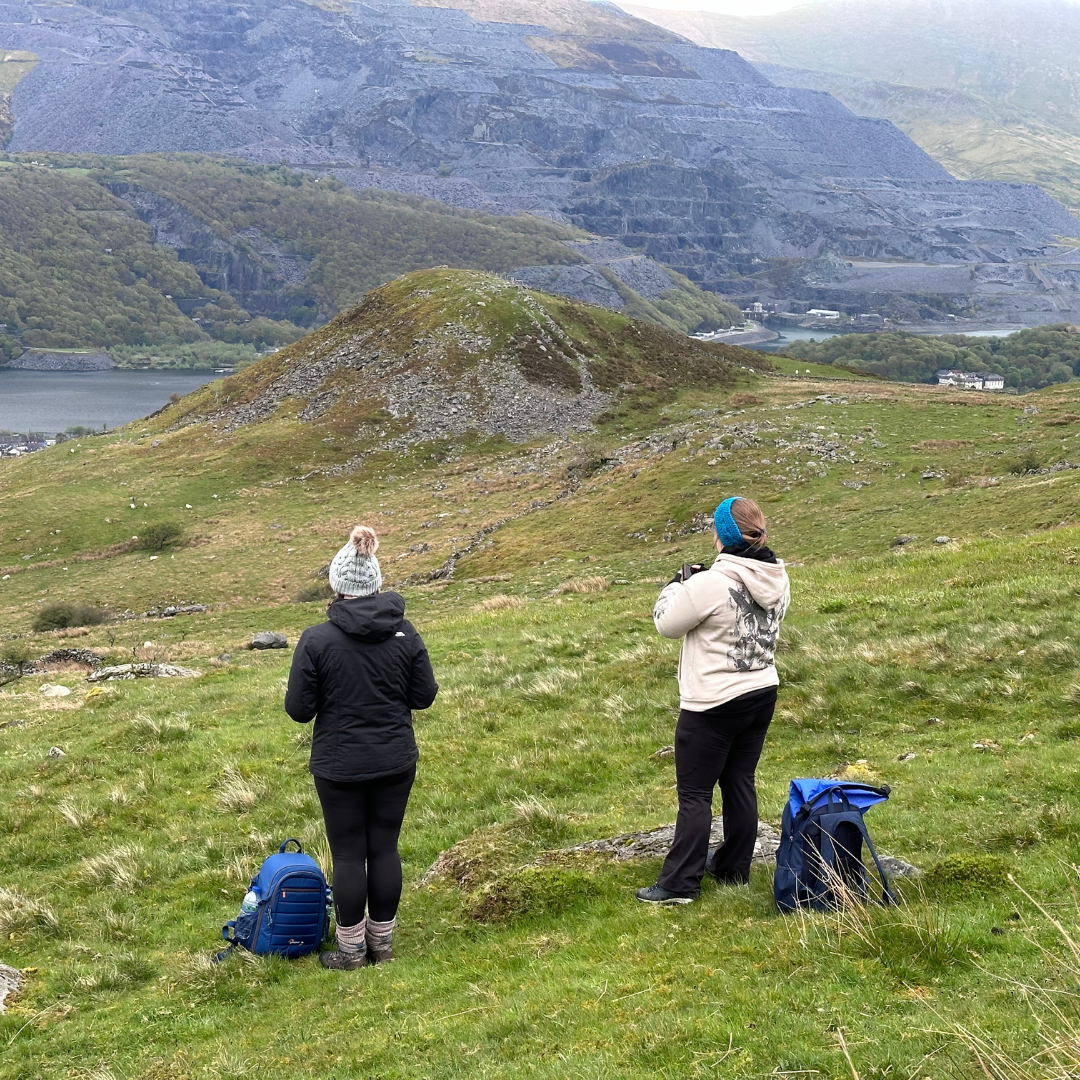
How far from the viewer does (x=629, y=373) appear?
245ft

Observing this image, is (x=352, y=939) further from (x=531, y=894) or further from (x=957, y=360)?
(x=957, y=360)

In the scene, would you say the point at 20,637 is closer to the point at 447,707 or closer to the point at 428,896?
the point at 447,707

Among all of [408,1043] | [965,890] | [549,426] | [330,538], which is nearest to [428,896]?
[408,1043]

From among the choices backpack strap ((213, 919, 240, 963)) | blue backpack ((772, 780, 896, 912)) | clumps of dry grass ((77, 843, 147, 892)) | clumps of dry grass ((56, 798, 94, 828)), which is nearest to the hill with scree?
clumps of dry grass ((56, 798, 94, 828))

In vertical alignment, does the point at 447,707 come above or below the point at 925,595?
below

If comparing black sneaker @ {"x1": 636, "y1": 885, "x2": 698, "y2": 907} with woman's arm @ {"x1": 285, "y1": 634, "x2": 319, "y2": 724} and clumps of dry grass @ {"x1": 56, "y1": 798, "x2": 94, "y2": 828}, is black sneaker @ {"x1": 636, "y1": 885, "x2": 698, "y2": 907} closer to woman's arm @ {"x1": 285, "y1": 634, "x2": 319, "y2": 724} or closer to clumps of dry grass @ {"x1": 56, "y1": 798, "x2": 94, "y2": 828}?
woman's arm @ {"x1": 285, "y1": 634, "x2": 319, "y2": 724}

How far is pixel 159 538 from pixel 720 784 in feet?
162

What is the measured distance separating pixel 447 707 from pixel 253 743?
9.83 feet

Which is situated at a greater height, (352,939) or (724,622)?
(724,622)

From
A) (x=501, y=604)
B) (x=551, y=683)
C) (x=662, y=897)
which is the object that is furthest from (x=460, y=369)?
(x=662, y=897)

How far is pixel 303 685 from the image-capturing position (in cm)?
732

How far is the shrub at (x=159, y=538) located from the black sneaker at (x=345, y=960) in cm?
4733

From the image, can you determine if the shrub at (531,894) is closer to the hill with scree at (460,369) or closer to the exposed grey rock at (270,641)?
the exposed grey rock at (270,641)

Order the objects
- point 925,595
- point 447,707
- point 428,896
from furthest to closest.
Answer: point 925,595 < point 447,707 < point 428,896
